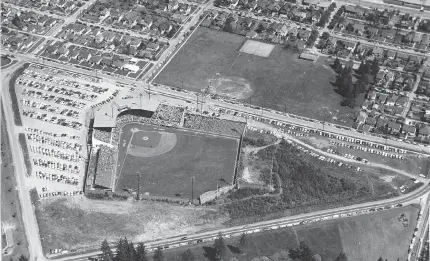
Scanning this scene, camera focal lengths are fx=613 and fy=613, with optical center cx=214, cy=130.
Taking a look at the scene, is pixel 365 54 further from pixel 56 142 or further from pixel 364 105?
pixel 56 142

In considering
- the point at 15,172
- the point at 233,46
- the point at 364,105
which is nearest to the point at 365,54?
the point at 364,105

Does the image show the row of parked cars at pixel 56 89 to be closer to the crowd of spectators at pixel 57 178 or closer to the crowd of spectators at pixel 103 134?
the crowd of spectators at pixel 103 134

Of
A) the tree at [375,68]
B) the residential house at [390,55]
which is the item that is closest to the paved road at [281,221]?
the tree at [375,68]

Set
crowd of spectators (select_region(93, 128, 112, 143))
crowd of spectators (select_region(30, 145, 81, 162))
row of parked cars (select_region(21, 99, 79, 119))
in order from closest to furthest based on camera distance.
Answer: crowd of spectators (select_region(30, 145, 81, 162)), crowd of spectators (select_region(93, 128, 112, 143)), row of parked cars (select_region(21, 99, 79, 119))

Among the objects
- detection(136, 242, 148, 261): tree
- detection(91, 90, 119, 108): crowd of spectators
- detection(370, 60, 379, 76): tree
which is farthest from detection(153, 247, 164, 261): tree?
detection(370, 60, 379, 76): tree

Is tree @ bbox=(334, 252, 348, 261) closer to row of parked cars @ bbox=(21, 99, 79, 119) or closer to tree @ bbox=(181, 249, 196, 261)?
tree @ bbox=(181, 249, 196, 261)

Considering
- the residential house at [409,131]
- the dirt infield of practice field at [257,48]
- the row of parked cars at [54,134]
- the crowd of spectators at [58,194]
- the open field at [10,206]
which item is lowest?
the open field at [10,206]
